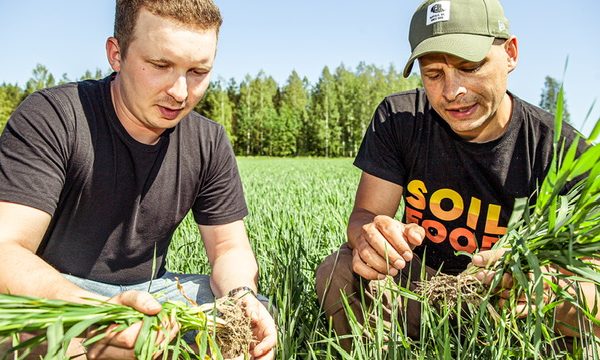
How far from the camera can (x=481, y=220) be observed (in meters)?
1.80

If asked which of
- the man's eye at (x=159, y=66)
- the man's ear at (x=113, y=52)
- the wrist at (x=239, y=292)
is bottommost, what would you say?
the wrist at (x=239, y=292)

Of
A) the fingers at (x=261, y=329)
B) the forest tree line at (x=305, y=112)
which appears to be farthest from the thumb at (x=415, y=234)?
the forest tree line at (x=305, y=112)

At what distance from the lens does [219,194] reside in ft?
6.28

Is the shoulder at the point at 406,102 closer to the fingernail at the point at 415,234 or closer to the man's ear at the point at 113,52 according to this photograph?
the fingernail at the point at 415,234

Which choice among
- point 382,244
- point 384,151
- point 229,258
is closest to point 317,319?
point 382,244

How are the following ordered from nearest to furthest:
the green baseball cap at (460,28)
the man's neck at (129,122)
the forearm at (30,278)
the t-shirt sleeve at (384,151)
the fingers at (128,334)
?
the fingers at (128,334) < the forearm at (30,278) < the green baseball cap at (460,28) < the man's neck at (129,122) < the t-shirt sleeve at (384,151)

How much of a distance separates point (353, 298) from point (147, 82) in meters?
0.90

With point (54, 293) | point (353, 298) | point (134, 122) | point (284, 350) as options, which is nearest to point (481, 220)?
point (353, 298)

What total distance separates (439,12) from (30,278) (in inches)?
53.7

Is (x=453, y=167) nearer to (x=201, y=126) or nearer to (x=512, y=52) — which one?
(x=512, y=52)

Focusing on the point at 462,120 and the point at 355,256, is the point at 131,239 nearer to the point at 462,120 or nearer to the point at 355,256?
the point at 355,256

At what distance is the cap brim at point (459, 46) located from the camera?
1621 millimetres

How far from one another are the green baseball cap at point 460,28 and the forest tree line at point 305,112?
4282 cm

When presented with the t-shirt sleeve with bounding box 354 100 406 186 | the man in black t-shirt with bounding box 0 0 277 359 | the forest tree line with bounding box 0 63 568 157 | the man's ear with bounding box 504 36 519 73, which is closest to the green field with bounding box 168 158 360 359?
the man in black t-shirt with bounding box 0 0 277 359
